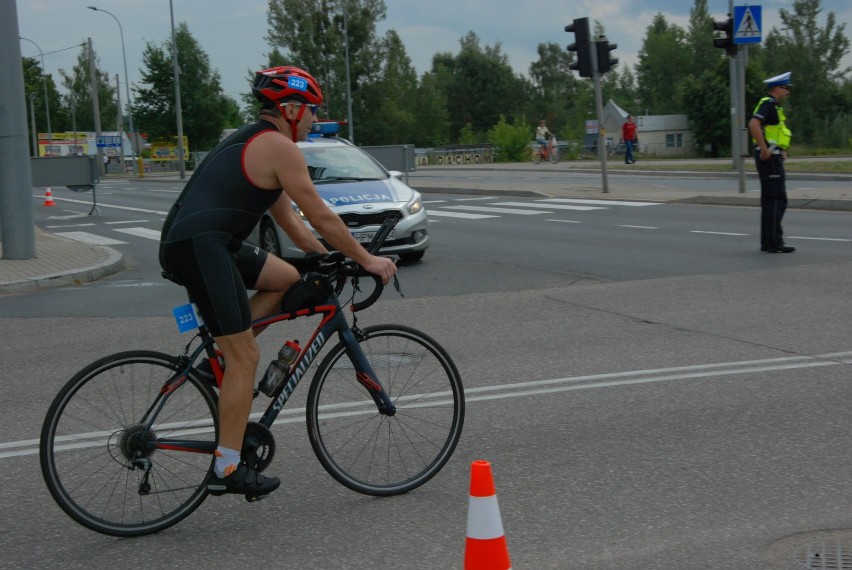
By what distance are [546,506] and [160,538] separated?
1568 millimetres

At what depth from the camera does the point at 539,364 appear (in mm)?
7387

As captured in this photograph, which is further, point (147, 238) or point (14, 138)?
point (147, 238)

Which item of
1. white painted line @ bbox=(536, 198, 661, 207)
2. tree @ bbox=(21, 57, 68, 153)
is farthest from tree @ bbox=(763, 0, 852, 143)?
tree @ bbox=(21, 57, 68, 153)

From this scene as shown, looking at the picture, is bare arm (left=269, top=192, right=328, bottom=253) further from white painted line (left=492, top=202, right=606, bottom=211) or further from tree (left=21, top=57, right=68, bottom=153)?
tree (left=21, top=57, right=68, bottom=153)

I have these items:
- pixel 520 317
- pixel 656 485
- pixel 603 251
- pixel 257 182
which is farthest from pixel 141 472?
pixel 603 251

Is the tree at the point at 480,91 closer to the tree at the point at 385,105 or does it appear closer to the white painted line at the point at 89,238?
the tree at the point at 385,105

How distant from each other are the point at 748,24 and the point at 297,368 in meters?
18.3

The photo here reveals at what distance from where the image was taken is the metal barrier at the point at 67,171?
25.9 m

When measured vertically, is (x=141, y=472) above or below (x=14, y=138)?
below

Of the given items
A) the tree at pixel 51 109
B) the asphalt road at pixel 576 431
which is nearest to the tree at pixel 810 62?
the asphalt road at pixel 576 431

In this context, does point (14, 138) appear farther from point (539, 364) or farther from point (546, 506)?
point (546, 506)

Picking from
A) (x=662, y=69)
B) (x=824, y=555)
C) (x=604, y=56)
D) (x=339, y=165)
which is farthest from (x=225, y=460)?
(x=662, y=69)

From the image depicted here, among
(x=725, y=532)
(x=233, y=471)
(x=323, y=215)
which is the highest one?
(x=323, y=215)

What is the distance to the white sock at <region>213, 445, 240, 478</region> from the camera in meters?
4.33
